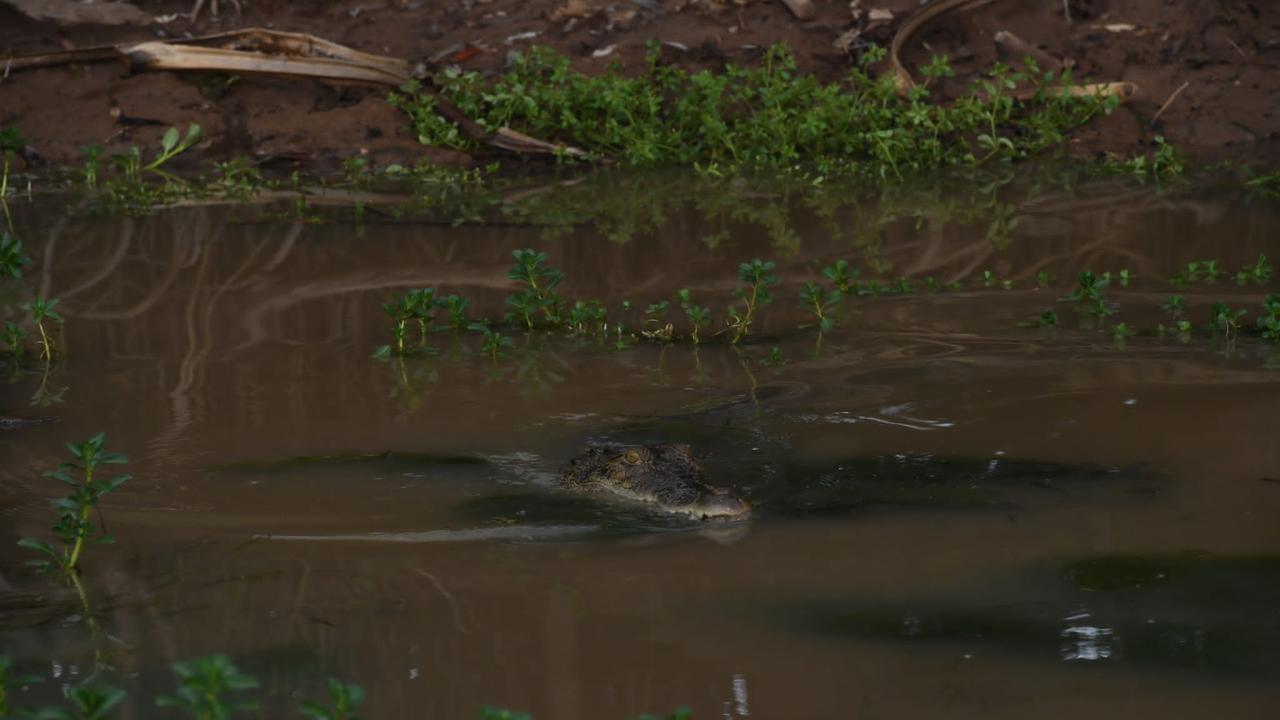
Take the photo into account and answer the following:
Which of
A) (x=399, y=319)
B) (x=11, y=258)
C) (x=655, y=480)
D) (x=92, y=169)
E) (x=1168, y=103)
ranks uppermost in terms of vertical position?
(x=1168, y=103)

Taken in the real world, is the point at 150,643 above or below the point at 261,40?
below

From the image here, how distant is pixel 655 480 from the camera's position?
4273 mm

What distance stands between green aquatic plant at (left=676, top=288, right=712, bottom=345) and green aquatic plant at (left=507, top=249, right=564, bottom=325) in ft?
1.84

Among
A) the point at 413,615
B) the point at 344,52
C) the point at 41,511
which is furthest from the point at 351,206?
the point at 413,615

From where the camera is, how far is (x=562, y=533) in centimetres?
407

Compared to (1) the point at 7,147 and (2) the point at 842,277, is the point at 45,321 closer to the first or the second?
(1) the point at 7,147

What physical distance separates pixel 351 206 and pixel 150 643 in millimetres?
6086

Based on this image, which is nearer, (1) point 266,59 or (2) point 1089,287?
(2) point 1089,287

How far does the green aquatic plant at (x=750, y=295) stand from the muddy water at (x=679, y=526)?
0.13 m

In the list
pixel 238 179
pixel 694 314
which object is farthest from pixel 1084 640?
pixel 238 179

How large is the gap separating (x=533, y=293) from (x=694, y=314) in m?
0.74

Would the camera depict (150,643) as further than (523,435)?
No

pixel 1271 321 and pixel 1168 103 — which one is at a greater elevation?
pixel 1168 103

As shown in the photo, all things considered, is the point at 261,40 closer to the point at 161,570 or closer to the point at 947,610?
the point at 161,570
